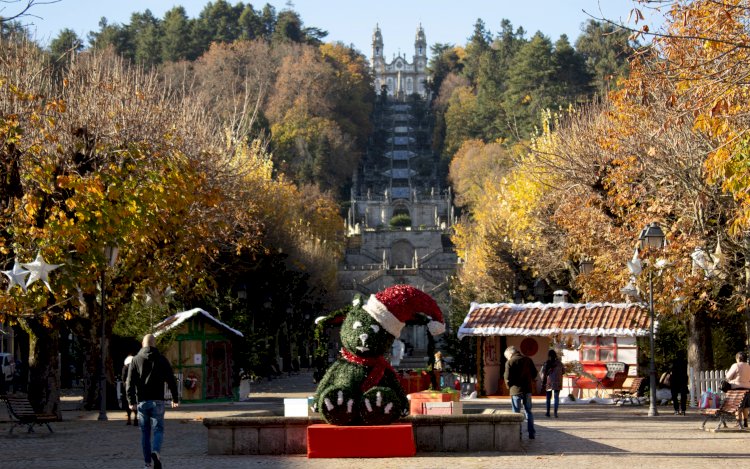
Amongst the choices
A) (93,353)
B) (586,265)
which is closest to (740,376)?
(93,353)

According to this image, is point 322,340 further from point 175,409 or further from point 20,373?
point 20,373

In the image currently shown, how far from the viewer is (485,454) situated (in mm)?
18391

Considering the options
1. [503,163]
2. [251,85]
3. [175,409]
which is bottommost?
[175,409]

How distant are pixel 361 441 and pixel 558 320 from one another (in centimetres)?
1898

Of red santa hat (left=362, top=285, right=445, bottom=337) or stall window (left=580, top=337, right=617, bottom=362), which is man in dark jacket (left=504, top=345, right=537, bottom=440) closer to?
red santa hat (left=362, top=285, right=445, bottom=337)

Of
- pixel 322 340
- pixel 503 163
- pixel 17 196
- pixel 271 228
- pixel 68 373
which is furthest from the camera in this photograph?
pixel 503 163

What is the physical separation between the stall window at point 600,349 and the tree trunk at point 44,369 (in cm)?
1482

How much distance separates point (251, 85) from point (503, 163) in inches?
940

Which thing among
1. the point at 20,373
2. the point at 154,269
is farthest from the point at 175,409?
the point at 20,373

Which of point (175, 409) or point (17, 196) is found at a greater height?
point (17, 196)

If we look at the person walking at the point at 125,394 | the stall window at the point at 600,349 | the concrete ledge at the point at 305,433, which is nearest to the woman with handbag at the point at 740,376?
→ the concrete ledge at the point at 305,433

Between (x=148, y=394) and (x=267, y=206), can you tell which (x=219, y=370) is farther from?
(x=148, y=394)

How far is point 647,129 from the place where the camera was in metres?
29.4

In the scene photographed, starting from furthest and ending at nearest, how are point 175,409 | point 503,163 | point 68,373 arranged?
point 503,163, point 68,373, point 175,409
